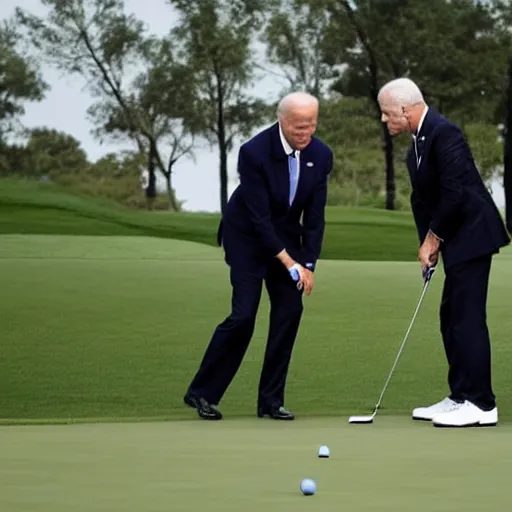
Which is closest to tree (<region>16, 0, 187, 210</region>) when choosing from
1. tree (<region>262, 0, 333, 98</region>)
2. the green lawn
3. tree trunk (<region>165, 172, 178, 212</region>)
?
tree trunk (<region>165, 172, 178, 212</region>)

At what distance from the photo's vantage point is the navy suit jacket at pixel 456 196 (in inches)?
223

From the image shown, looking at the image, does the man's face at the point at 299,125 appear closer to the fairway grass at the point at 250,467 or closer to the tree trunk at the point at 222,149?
the fairway grass at the point at 250,467

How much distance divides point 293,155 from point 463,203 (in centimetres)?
68

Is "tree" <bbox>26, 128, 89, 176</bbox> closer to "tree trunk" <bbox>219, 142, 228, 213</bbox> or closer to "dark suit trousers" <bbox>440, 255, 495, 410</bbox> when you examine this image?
"tree trunk" <bbox>219, 142, 228, 213</bbox>

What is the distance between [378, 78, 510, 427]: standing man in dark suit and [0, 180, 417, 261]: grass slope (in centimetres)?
1503

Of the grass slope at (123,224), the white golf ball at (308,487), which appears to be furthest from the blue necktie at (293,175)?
the grass slope at (123,224)

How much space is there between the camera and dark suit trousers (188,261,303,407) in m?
5.94

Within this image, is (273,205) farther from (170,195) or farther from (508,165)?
(508,165)

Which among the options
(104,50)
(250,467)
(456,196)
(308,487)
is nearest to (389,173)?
(104,50)

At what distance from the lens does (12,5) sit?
859 inches

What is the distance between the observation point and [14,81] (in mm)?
21344

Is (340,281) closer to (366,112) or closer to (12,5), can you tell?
(12,5)

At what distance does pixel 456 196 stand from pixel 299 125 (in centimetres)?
64

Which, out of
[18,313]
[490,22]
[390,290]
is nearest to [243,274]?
[18,313]
